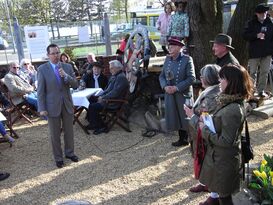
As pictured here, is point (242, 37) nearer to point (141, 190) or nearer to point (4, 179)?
point (141, 190)

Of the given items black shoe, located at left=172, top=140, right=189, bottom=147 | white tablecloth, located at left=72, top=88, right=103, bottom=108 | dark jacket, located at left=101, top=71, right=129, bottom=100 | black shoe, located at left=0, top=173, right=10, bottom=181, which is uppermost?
dark jacket, located at left=101, top=71, right=129, bottom=100

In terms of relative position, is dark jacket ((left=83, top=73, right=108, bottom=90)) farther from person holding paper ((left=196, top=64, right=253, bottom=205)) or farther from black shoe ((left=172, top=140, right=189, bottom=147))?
person holding paper ((left=196, top=64, right=253, bottom=205))

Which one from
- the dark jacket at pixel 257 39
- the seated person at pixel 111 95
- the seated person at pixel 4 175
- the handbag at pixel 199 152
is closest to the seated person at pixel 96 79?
the seated person at pixel 111 95

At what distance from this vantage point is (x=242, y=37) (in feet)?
24.2

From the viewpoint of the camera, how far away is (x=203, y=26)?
7.07 meters

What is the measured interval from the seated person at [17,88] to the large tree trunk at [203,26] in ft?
12.1

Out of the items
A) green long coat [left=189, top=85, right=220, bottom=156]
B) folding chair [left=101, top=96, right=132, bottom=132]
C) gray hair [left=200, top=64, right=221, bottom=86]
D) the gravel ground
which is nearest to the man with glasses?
the gravel ground

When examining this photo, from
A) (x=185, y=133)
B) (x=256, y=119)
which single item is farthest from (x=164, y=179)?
(x=256, y=119)

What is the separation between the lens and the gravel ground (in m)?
4.27

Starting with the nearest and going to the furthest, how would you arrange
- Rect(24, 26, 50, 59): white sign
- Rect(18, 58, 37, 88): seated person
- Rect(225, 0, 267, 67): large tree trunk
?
1. Rect(225, 0, 267, 67): large tree trunk
2. Rect(18, 58, 37, 88): seated person
3. Rect(24, 26, 50, 59): white sign

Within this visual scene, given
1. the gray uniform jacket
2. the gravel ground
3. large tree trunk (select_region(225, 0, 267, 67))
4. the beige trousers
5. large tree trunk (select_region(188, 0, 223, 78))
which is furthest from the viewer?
large tree trunk (select_region(225, 0, 267, 67))

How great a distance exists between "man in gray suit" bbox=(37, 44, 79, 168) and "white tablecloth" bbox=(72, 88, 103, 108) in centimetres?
141

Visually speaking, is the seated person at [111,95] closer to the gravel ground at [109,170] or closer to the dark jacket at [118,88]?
the dark jacket at [118,88]

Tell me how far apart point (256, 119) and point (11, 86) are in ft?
16.7
